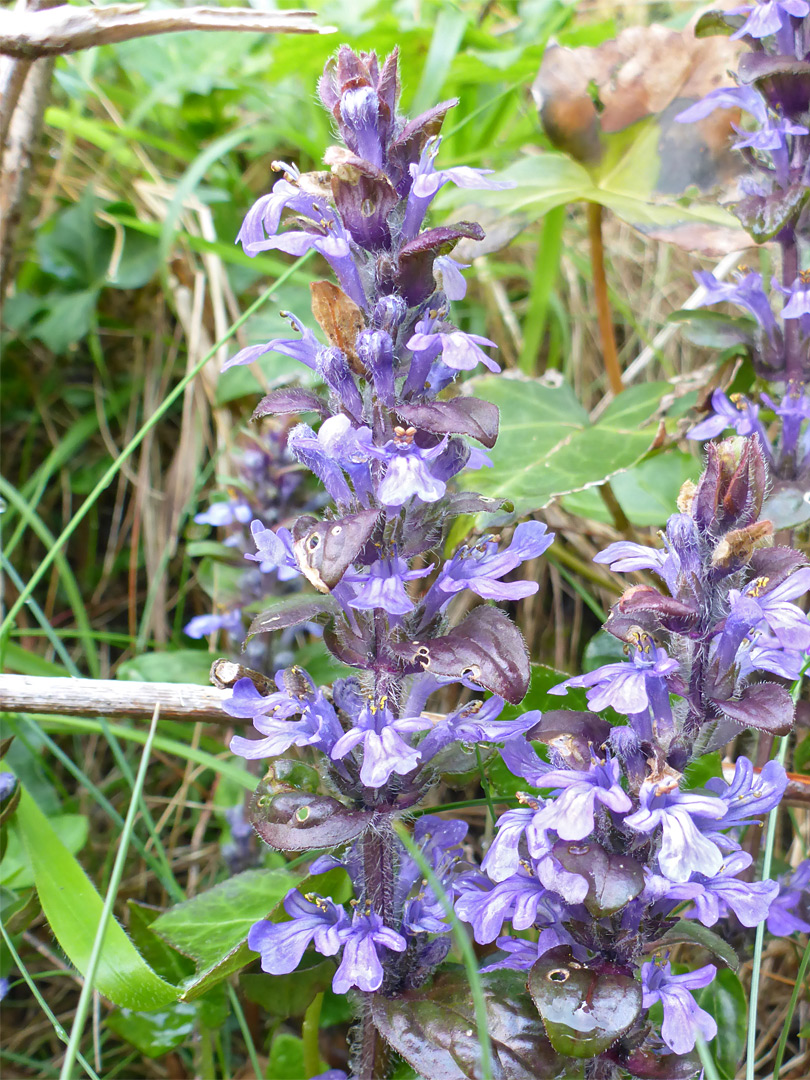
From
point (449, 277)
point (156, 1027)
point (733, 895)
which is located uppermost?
point (449, 277)

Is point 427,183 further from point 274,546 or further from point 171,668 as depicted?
point 171,668

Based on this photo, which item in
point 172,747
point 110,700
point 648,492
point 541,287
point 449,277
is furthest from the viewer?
point 541,287

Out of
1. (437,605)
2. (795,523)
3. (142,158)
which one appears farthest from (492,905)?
(142,158)

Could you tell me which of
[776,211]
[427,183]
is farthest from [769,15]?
[427,183]

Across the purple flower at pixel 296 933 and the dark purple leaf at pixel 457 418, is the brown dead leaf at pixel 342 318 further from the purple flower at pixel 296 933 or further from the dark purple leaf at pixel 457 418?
the purple flower at pixel 296 933

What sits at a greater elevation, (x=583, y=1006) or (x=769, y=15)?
(x=769, y=15)

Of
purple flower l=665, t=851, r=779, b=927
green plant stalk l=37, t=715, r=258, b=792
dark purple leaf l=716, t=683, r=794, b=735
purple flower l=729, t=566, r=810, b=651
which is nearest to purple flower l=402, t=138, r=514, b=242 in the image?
purple flower l=729, t=566, r=810, b=651

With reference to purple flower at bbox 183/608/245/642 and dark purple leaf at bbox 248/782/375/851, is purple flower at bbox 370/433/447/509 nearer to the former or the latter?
dark purple leaf at bbox 248/782/375/851
